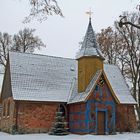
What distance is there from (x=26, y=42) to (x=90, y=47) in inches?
552

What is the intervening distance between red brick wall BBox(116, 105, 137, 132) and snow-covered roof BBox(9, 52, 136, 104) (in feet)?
2.54

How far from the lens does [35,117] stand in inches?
1027

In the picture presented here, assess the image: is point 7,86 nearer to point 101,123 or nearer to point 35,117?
point 35,117

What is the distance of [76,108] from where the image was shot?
26547 millimetres

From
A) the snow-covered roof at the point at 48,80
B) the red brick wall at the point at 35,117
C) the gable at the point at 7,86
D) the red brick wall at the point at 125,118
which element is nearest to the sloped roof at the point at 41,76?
the snow-covered roof at the point at 48,80

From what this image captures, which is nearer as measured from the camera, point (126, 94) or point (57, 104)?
point (57, 104)

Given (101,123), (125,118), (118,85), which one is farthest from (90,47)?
(125,118)

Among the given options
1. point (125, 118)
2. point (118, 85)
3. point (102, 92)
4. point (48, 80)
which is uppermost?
point (48, 80)

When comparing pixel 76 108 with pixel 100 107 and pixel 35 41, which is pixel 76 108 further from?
pixel 35 41

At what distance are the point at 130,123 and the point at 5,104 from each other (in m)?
12.5

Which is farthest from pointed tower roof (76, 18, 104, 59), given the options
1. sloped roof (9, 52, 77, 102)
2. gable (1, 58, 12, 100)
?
gable (1, 58, 12, 100)

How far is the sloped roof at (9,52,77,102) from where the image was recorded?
2647 centimetres

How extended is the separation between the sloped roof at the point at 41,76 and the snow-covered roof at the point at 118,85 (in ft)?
13.0
